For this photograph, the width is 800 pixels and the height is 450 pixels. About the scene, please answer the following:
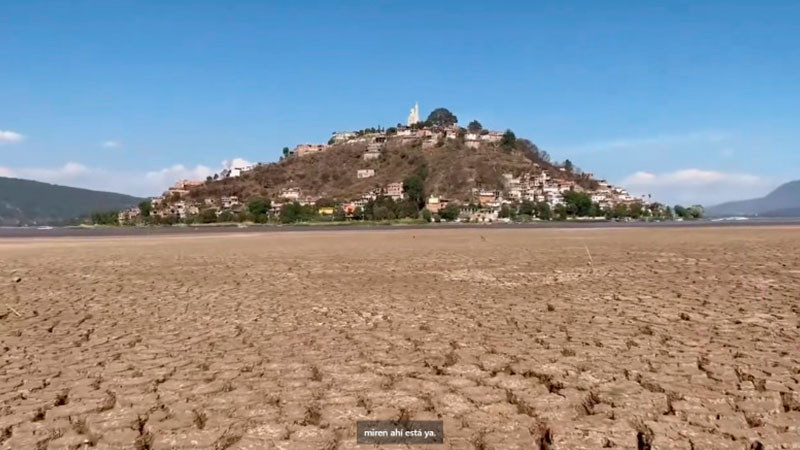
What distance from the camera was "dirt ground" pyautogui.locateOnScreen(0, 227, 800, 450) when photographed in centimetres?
396

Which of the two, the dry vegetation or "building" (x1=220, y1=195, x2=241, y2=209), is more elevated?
the dry vegetation

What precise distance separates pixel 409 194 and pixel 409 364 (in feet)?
471

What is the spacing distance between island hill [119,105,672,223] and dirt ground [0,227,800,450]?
4349 inches

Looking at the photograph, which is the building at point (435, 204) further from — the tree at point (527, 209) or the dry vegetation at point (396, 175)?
the tree at point (527, 209)

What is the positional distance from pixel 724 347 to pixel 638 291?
4.54 metres

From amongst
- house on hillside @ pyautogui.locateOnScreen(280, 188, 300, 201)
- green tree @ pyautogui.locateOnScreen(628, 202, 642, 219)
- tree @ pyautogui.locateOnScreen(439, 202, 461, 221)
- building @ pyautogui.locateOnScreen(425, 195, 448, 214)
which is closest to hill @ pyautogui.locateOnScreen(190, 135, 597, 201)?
house on hillside @ pyautogui.locateOnScreen(280, 188, 300, 201)

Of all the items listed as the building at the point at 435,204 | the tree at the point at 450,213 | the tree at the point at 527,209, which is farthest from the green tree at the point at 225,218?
the tree at the point at 527,209

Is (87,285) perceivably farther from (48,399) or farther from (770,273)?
(770,273)

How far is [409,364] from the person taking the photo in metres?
5.68

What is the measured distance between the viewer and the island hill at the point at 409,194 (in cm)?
13150

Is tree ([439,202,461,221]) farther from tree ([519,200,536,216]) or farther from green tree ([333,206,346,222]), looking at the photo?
green tree ([333,206,346,222])

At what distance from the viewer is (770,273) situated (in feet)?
43.1

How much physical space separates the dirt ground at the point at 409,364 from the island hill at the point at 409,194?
362 feet

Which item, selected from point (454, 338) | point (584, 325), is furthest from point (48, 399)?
point (584, 325)
